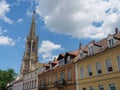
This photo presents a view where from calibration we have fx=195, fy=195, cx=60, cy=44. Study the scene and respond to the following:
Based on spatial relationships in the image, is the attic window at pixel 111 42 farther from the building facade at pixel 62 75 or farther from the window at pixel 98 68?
the building facade at pixel 62 75

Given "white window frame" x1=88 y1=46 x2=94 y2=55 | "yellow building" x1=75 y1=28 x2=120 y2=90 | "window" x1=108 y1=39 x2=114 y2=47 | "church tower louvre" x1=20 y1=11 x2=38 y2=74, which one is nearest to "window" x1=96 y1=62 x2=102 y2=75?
"yellow building" x1=75 y1=28 x2=120 y2=90

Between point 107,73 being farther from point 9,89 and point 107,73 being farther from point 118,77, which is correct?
point 9,89

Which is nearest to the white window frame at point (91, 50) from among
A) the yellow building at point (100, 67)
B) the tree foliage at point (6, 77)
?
the yellow building at point (100, 67)

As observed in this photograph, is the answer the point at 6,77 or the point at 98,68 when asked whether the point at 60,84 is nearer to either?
the point at 98,68

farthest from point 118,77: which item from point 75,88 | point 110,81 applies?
point 75,88

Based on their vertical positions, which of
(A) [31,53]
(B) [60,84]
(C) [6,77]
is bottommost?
(B) [60,84]

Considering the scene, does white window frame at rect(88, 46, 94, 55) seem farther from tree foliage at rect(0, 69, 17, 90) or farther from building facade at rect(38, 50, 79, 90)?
tree foliage at rect(0, 69, 17, 90)

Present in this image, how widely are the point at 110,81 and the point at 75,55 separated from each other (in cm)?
1161

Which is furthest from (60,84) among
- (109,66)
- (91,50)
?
(109,66)

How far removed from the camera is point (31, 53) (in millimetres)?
117812

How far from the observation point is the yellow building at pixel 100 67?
2698cm

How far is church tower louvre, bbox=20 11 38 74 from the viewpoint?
112 m

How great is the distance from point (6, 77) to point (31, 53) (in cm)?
4854

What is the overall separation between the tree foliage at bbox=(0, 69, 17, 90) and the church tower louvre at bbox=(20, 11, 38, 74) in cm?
3589
